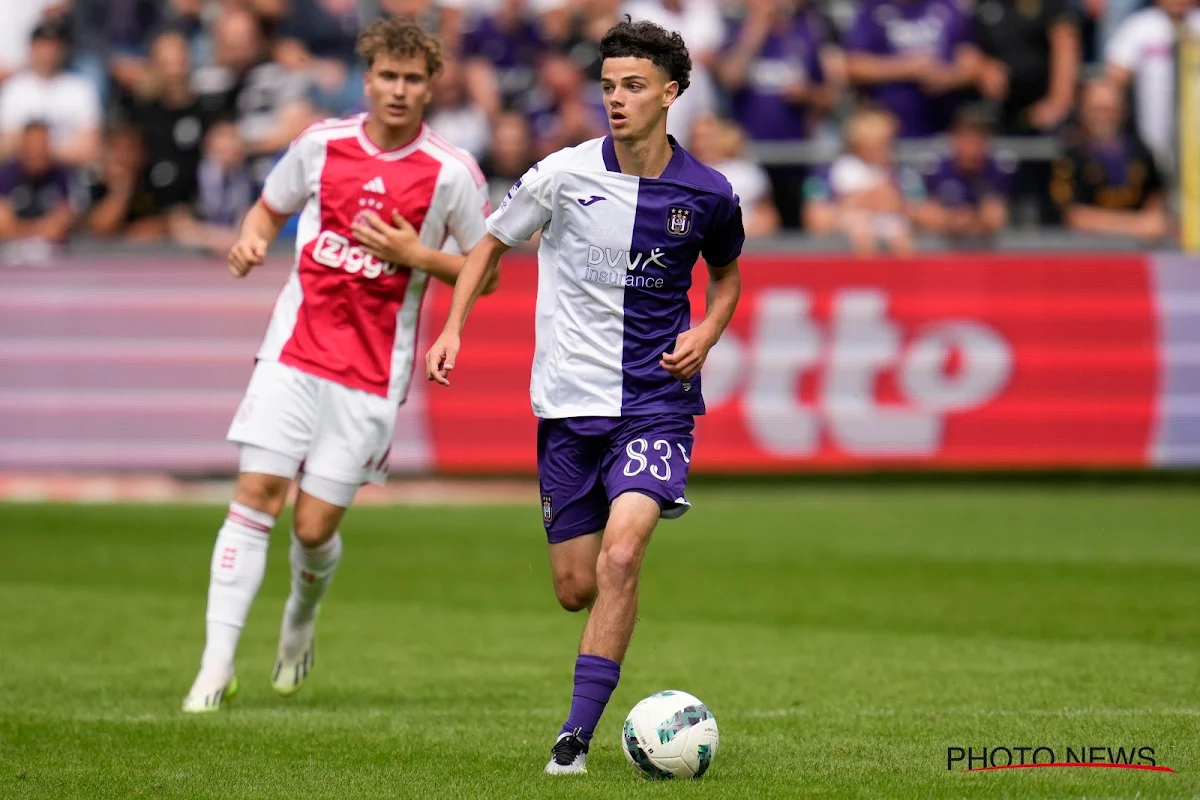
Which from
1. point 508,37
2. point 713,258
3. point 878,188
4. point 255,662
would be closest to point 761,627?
point 255,662

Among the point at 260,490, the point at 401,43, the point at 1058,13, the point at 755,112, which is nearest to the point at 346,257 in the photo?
the point at 401,43

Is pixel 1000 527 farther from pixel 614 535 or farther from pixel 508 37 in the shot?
pixel 614 535

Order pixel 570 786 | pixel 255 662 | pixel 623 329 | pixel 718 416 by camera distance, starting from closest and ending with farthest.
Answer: pixel 570 786
pixel 623 329
pixel 255 662
pixel 718 416

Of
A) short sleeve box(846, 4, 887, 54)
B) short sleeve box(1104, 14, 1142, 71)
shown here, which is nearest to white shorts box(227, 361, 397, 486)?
short sleeve box(846, 4, 887, 54)

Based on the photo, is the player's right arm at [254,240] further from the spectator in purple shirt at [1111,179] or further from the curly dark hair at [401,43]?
the spectator in purple shirt at [1111,179]

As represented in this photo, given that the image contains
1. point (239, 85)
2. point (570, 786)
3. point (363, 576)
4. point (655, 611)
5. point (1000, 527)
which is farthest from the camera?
point (239, 85)

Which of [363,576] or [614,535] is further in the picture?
[363,576]

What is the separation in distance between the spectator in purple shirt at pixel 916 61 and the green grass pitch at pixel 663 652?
156 inches

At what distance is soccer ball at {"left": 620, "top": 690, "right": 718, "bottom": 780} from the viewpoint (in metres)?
6.05

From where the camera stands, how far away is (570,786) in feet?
19.3

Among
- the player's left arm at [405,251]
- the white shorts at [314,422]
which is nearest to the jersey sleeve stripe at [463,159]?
the player's left arm at [405,251]

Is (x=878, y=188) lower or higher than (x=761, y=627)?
higher

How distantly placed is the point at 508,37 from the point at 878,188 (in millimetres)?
4306

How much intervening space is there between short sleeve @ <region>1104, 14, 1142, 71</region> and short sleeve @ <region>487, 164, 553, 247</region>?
39.1ft
